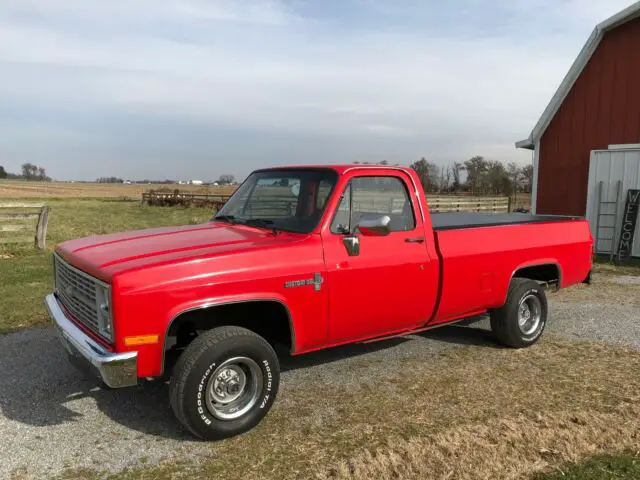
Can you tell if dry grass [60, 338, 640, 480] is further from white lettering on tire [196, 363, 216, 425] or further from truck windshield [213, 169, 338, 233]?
truck windshield [213, 169, 338, 233]

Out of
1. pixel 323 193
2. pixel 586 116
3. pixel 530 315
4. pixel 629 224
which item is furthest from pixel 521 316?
pixel 586 116

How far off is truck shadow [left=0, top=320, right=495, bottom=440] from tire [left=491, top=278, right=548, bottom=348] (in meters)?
0.33

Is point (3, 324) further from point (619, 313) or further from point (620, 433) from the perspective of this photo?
point (619, 313)

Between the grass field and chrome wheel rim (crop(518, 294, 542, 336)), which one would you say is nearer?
the grass field

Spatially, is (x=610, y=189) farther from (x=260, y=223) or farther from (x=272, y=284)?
(x=272, y=284)

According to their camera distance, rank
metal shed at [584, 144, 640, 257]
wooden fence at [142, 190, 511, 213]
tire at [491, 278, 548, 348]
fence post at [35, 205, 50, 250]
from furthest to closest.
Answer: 1. fence post at [35, 205, 50, 250]
2. metal shed at [584, 144, 640, 257]
3. tire at [491, 278, 548, 348]
4. wooden fence at [142, 190, 511, 213]

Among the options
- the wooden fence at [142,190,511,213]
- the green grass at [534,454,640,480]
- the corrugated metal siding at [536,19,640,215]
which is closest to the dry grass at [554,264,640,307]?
the corrugated metal siding at [536,19,640,215]

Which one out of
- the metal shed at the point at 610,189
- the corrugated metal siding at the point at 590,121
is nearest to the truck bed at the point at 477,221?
the metal shed at the point at 610,189

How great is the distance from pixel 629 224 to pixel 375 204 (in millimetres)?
9703

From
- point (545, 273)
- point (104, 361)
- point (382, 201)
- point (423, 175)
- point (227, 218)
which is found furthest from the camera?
point (423, 175)

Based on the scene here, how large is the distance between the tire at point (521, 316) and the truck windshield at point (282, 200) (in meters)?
2.47

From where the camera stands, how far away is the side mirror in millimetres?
4078

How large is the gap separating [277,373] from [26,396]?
2.24 metres

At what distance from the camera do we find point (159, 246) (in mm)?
3975
